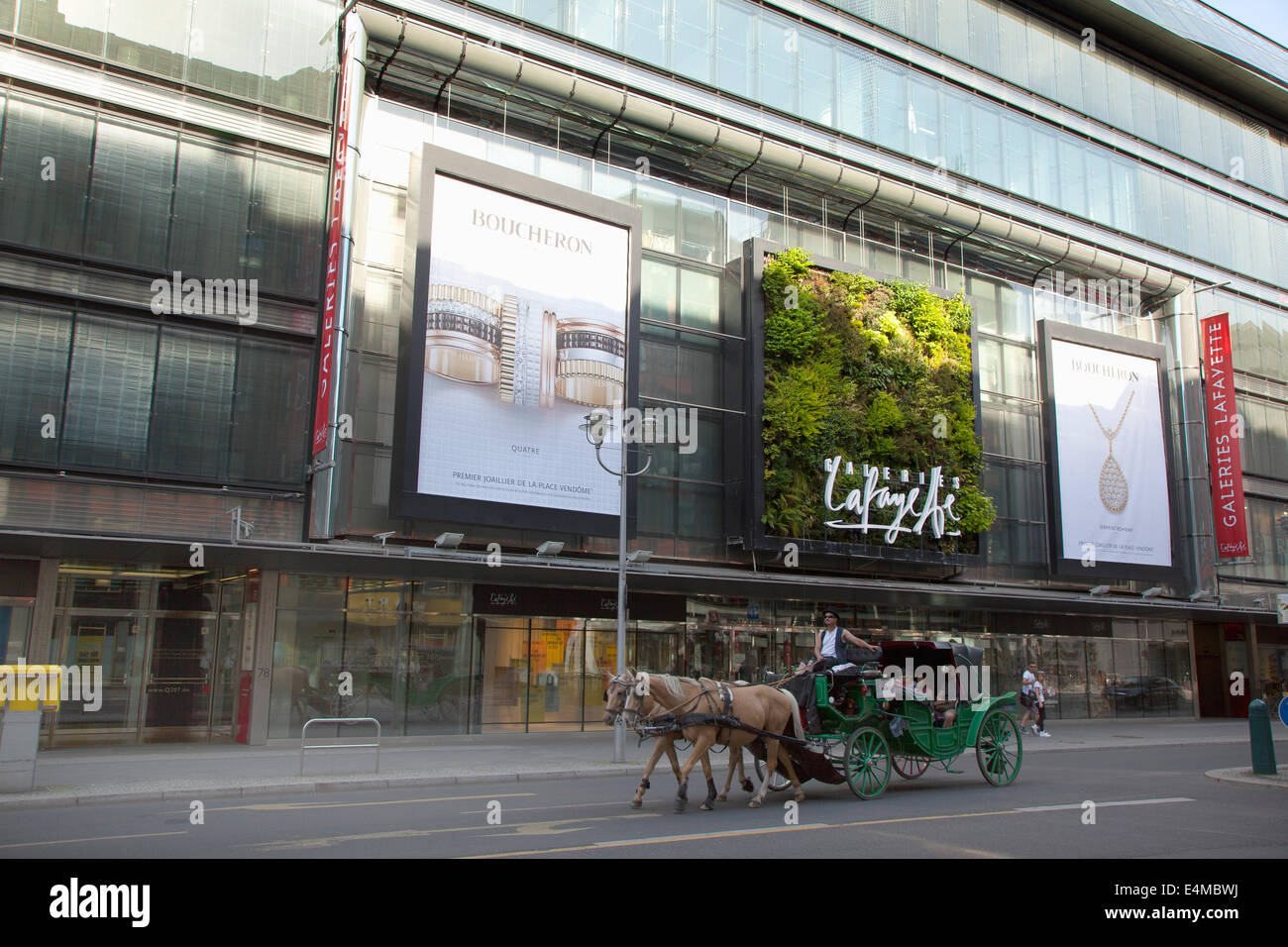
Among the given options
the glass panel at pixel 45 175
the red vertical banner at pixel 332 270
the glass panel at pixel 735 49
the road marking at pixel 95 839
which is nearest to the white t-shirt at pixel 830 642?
the road marking at pixel 95 839

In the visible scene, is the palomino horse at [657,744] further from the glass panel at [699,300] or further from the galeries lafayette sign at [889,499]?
the glass panel at [699,300]

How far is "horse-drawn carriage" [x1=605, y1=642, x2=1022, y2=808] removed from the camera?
11883 mm

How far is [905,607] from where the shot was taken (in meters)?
33.7

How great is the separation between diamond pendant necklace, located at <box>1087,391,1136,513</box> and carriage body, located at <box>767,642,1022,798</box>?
952 inches

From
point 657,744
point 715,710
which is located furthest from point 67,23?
point 715,710

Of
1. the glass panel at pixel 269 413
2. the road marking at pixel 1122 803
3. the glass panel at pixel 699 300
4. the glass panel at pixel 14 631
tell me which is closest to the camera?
the road marking at pixel 1122 803

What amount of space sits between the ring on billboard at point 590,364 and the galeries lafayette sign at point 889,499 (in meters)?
6.97

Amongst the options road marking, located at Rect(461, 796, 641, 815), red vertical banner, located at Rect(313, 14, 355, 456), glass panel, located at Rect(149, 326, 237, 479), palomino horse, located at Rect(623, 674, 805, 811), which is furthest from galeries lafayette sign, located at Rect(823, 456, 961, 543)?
road marking, located at Rect(461, 796, 641, 815)

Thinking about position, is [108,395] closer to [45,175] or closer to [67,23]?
[45,175]

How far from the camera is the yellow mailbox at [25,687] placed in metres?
13.5

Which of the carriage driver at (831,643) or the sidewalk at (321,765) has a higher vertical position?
the carriage driver at (831,643)

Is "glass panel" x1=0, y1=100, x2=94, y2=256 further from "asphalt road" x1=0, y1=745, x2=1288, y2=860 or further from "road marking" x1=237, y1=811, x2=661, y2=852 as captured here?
"road marking" x1=237, y1=811, x2=661, y2=852

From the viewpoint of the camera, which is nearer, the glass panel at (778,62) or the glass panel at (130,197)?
→ the glass panel at (130,197)
